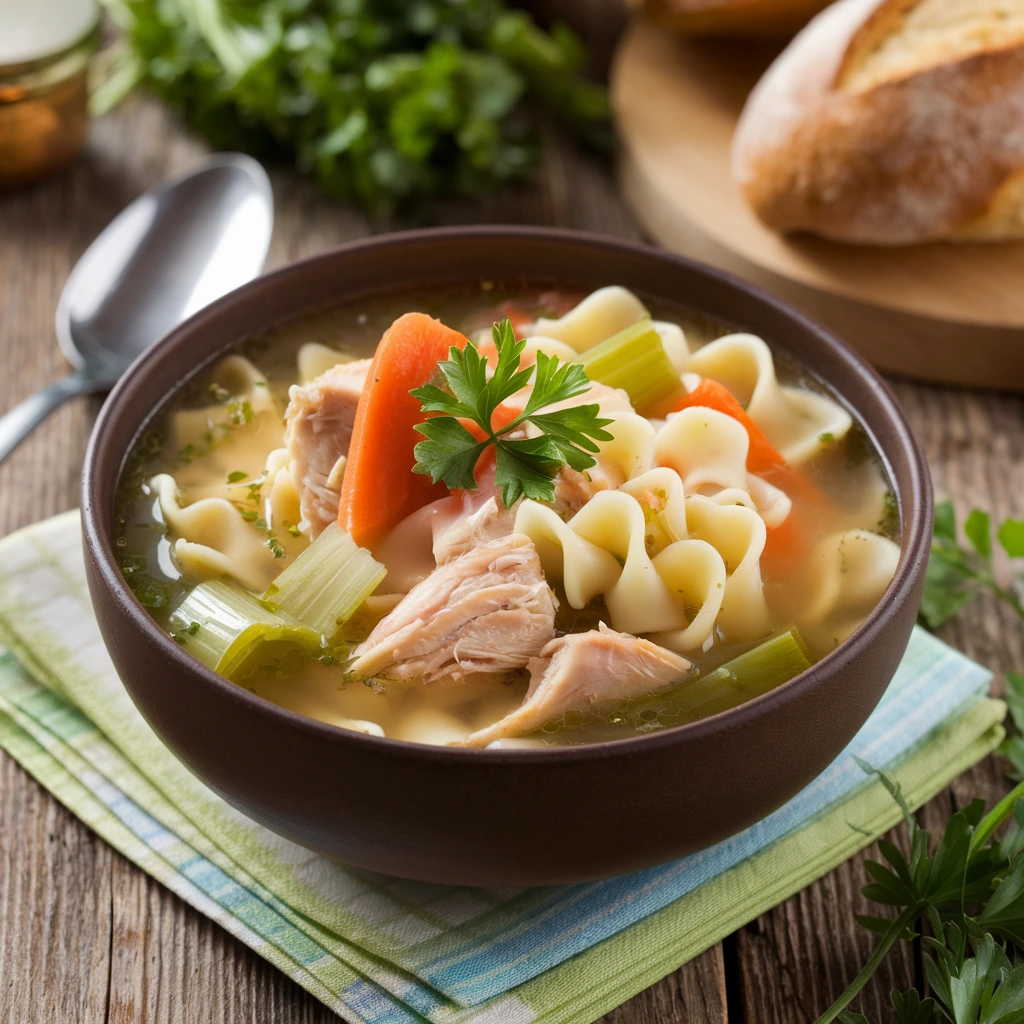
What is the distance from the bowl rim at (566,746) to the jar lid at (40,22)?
248 centimetres

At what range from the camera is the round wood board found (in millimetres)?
4527

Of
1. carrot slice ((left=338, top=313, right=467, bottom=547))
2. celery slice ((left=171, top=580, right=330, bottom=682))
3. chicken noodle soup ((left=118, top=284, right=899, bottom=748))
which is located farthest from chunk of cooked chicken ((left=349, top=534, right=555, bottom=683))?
carrot slice ((left=338, top=313, right=467, bottom=547))

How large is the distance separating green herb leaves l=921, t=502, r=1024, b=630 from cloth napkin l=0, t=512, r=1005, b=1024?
22 centimetres

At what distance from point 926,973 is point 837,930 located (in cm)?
29

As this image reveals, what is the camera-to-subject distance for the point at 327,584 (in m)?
2.77

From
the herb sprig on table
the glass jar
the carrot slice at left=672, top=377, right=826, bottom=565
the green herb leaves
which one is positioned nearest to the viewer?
the herb sprig on table

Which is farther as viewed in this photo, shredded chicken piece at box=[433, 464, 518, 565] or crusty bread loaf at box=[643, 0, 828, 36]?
crusty bread loaf at box=[643, 0, 828, 36]

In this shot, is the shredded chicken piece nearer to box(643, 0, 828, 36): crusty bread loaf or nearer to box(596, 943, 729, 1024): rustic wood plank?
box(596, 943, 729, 1024): rustic wood plank

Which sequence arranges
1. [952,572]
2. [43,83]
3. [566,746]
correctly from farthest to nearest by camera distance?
1. [43,83]
2. [952,572]
3. [566,746]

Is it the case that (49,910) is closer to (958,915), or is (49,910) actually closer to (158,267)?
(958,915)

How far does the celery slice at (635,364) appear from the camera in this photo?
3199mm

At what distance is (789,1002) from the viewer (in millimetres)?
2729

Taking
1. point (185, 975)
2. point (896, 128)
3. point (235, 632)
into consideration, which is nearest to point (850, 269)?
point (896, 128)

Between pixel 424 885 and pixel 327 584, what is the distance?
26.7 inches
